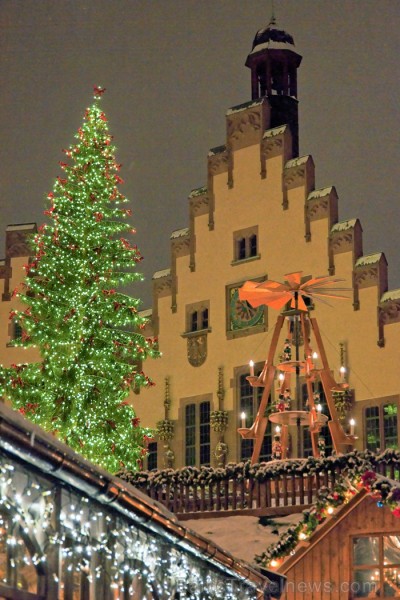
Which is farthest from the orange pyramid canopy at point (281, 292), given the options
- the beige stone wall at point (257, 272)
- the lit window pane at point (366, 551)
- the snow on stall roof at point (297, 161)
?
the lit window pane at point (366, 551)

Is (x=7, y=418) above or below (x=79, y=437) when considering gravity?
below

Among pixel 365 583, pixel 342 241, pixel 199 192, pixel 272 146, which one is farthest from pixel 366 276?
pixel 365 583

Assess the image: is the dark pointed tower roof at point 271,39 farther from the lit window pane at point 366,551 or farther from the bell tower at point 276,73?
the lit window pane at point 366,551

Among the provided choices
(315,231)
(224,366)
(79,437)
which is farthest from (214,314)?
(79,437)

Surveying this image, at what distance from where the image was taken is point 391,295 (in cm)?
3425

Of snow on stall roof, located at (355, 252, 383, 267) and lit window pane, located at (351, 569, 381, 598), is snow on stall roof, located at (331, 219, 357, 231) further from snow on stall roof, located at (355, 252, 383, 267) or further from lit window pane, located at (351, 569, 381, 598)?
lit window pane, located at (351, 569, 381, 598)

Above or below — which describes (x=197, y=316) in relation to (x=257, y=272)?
below

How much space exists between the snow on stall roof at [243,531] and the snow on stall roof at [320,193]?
522 inches

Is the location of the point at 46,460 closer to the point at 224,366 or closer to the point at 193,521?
the point at 193,521

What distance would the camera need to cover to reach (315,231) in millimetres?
36094

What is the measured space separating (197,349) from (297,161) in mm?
6141

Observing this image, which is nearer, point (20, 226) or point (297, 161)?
point (297, 161)

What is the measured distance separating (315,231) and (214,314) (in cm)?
401

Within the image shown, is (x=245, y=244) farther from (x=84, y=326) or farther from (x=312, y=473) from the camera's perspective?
(x=312, y=473)
